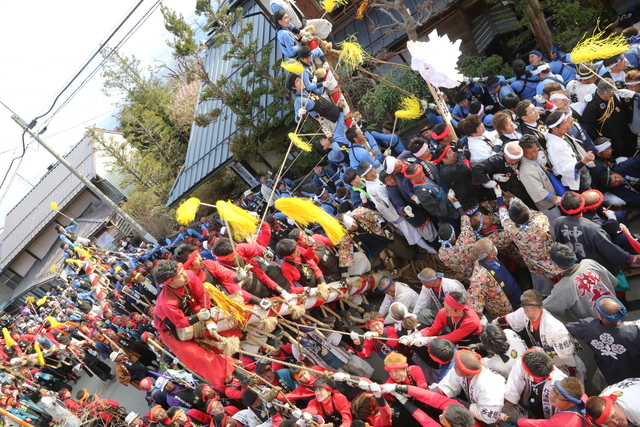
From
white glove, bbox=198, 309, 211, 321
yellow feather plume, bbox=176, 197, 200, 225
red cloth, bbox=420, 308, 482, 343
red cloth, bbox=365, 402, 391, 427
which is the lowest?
red cloth, bbox=365, 402, 391, 427

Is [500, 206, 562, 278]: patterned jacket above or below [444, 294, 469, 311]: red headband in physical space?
below

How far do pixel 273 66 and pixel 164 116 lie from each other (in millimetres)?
10750

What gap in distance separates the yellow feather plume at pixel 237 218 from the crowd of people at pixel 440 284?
0.09 metres

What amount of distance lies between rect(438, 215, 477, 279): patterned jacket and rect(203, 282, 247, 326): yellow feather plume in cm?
255

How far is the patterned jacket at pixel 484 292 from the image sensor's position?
4457mm

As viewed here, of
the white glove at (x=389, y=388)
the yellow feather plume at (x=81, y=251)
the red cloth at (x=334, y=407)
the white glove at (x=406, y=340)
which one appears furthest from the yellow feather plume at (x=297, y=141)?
the yellow feather plume at (x=81, y=251)

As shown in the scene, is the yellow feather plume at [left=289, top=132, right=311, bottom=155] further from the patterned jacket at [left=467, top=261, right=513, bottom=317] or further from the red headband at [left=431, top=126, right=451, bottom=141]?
the patterned jacket at [left=467, top=261, right=513, bottom=317]

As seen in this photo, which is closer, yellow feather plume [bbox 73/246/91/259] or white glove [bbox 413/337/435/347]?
white glove [bbox 413/337/435/347]

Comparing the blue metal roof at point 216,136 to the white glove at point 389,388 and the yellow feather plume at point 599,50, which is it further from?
the white glove at point 389,388

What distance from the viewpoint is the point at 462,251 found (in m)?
4.91

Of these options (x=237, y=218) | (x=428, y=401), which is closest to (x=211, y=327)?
(x=237, y=218)

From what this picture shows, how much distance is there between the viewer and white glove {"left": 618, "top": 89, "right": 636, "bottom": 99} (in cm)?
507

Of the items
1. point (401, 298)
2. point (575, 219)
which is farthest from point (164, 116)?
point (575, 219)

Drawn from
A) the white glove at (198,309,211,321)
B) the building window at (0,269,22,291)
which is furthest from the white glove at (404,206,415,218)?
the building window at (0,269,22,291)
